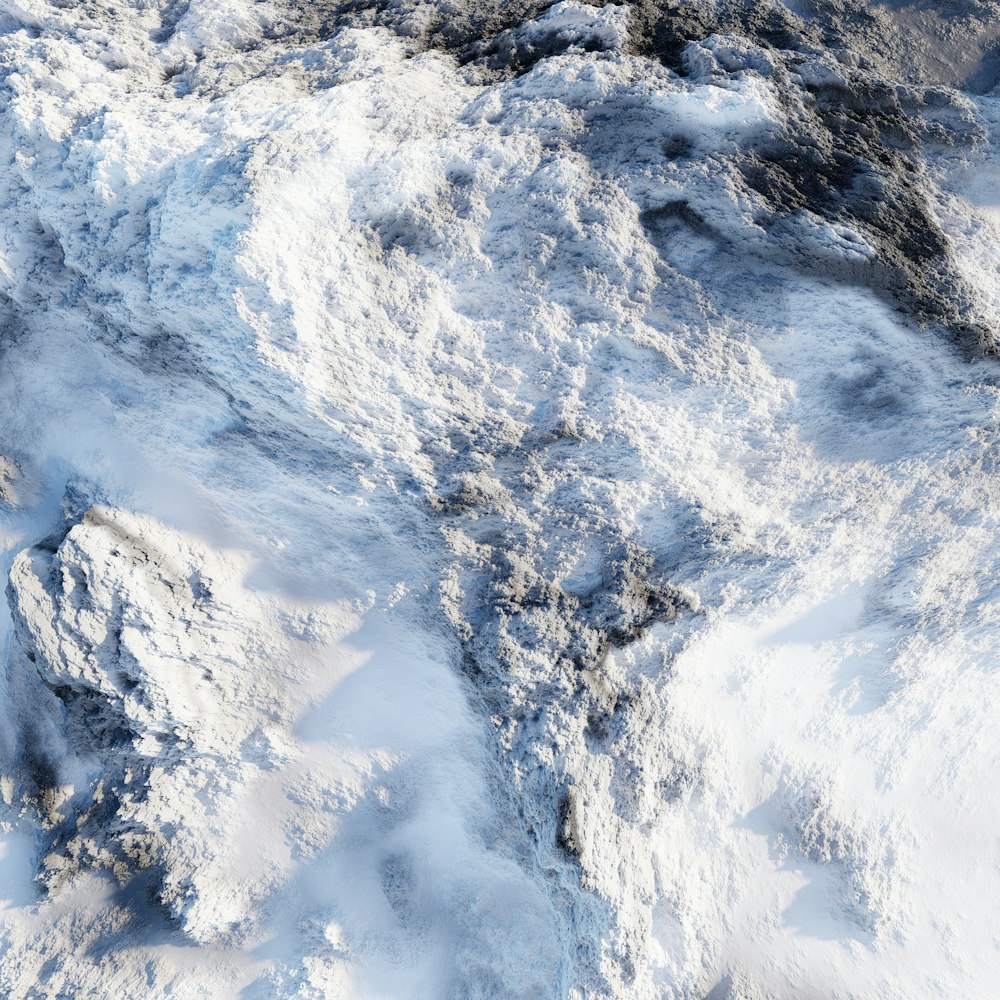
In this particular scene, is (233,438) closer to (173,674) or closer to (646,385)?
(173,674)

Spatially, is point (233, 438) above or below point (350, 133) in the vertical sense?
below

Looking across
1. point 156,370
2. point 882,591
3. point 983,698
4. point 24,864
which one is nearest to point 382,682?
point 156,370

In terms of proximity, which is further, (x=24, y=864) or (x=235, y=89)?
(x=24, y=864)

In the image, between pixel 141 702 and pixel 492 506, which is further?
pixel 141 702

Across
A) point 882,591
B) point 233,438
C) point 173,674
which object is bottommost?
point 173,674

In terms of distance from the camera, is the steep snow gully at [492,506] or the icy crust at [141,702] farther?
the icy crust at [141,702]

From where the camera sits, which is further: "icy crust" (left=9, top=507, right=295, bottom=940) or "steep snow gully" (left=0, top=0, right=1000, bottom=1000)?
"icy crust" (left=9, top=507, right=295, bottom=940)

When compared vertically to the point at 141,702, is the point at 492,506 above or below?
above

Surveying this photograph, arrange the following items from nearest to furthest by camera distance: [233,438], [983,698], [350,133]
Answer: [350,133]
[233,438]
[983,698]
